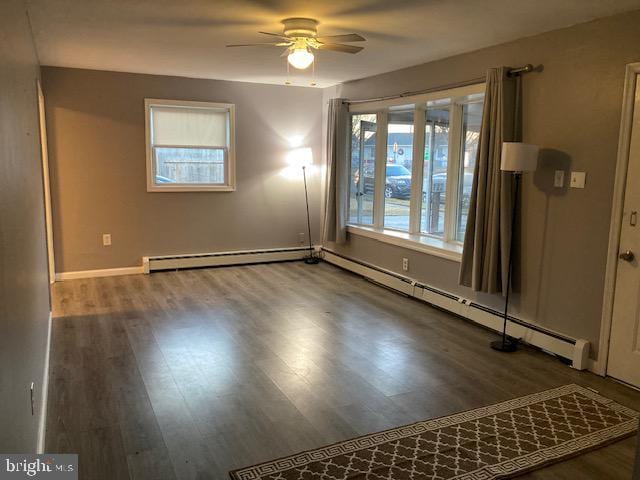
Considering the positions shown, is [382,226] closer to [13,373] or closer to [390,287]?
[390,287]

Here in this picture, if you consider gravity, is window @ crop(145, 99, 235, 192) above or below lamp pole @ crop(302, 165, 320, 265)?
above

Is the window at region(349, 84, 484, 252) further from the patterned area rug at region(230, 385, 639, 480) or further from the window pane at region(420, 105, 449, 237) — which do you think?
the patterned area rug at region(230, 385, 639, 480)

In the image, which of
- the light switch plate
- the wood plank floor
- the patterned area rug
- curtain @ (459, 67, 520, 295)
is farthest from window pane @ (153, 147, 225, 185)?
the patterned area rug

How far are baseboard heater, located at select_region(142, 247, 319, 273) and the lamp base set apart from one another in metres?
3.62

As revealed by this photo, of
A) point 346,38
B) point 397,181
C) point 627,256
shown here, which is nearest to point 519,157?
point 627,256

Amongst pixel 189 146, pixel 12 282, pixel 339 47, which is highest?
pixel 339 47

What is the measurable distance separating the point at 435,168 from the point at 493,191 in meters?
1.44

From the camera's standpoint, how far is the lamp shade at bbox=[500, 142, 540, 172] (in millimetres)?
3738

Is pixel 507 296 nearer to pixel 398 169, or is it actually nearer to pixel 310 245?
pixel 398 169

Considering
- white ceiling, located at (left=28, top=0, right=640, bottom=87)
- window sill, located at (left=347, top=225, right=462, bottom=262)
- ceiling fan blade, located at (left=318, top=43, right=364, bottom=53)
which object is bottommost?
window sill, located at (left=347, top=225, right=462, bottom=262)

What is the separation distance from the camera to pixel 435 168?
18.3ft

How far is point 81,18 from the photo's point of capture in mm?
3686

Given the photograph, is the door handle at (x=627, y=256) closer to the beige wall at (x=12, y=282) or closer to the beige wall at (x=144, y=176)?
the beige wall at (x=12, y=282)

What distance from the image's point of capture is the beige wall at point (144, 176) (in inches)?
232
